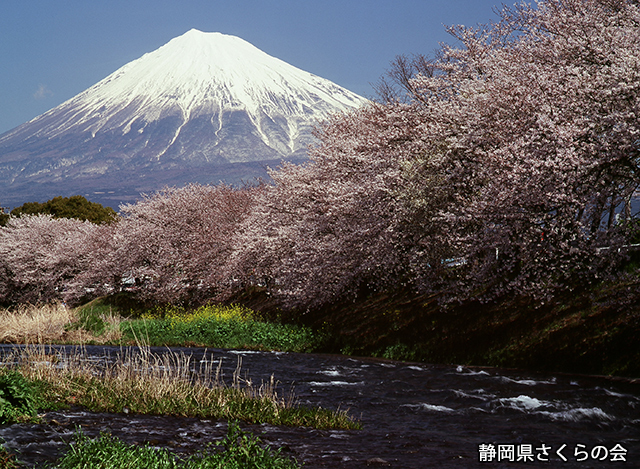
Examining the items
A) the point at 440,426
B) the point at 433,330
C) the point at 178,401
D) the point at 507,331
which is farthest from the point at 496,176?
the point at 178,401

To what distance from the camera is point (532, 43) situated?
64.4 feet

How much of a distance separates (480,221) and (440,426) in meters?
7.84

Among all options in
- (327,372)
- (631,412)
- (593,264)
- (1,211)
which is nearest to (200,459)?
(631,412)

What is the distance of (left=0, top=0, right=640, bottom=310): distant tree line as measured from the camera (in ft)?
45.2

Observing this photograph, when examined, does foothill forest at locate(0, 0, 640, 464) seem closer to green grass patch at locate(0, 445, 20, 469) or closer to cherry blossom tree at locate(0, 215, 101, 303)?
green grass patch at locate(0, 445, 20, 469)

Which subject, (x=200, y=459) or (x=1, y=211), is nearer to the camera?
(x=200, y=459)

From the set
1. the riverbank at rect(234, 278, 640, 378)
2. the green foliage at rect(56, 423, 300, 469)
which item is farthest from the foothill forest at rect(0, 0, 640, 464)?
the green foliage at rect(56, 423, 300, 469)

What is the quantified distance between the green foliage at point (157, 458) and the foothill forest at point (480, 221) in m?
9.29

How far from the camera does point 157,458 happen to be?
23.4ft

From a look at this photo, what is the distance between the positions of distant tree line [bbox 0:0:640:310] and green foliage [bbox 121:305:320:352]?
1.76 m

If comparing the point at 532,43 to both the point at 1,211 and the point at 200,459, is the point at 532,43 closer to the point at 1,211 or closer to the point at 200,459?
the point at 200,459

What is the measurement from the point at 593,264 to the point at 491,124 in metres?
4.99

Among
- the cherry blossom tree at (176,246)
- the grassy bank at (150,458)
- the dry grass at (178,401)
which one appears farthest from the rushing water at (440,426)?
the cherry blossom tree at (176,246)

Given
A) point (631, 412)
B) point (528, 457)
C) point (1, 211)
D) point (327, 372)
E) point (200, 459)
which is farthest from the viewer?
point (1, 211)
